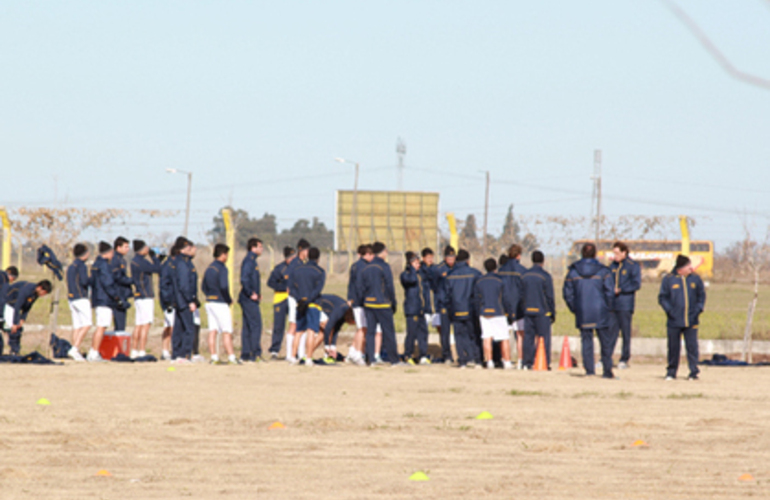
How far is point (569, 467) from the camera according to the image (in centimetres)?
649

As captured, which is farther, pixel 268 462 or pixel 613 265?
pixel 613 265

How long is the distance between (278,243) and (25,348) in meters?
34.9

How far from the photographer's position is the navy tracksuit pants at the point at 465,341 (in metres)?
14.5

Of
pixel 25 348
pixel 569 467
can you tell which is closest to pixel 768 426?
pixel 569 467

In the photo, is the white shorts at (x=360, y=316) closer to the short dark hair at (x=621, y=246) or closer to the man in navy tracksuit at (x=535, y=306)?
the man in navy tracksuit at (x=535, y=306)

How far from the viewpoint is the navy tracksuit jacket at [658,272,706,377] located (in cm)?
1238

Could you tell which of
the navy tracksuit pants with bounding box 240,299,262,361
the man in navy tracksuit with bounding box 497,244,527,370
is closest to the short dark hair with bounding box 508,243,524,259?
the man in navy tracksuit with bounding box 497,244,527,370

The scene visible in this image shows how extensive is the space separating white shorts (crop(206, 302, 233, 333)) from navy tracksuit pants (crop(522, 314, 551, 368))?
413 cm

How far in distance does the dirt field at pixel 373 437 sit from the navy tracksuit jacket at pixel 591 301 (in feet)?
2.31

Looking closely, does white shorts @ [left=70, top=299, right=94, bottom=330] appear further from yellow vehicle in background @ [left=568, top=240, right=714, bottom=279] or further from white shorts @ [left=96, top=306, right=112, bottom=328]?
yellow vehicle in background @ [left=568, top=240, right=714, bottom=279]

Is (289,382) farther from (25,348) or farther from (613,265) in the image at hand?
(25,348)

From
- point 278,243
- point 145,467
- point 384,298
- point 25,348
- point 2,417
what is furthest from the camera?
point 278,243

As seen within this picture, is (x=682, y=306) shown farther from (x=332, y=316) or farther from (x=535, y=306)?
(x=332, y=316)

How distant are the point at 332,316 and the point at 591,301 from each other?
3.91 metres
